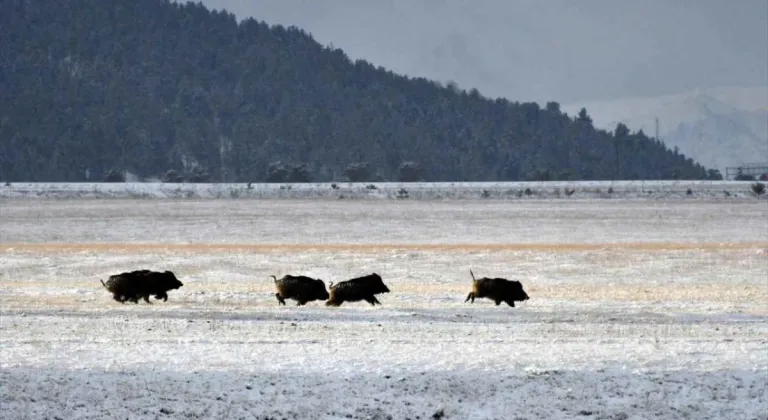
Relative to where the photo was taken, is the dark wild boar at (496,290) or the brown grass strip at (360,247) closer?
the dark wild boar at (496,290)

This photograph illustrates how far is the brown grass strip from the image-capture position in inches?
1698

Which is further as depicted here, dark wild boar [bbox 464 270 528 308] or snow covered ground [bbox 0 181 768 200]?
snow covered ground [bbox 0 181 768 200]

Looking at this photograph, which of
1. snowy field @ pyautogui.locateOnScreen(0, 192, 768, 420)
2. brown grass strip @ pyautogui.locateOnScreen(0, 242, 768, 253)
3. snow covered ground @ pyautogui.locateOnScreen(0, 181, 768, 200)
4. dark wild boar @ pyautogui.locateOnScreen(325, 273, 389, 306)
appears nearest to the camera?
snowy field @ pyautogui.locateOnScreen(0, 192, 768, 420)

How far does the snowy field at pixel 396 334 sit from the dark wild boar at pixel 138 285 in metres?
0.30

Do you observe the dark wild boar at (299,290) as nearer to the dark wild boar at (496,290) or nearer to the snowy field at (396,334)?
the snowy field at (396,334)

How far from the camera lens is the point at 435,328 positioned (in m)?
21.0

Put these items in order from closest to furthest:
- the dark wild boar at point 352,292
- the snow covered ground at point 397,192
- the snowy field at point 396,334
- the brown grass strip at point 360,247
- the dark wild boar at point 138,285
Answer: the snowy field at point 396,334
the dark wild boar at point 352,292
the dark wild boar at point 138,285
the brown grass strip at point 360,247
the snow covered ground at point 397,192

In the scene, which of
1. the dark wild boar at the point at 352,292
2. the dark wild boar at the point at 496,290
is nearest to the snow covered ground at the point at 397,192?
the dark wild boar at the point at 352,292

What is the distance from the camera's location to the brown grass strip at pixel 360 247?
141ft

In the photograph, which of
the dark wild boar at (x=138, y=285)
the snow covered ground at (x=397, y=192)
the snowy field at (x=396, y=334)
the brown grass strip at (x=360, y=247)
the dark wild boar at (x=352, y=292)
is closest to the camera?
the snowy field at (x=396, y=334)

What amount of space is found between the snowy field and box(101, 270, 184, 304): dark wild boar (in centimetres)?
30

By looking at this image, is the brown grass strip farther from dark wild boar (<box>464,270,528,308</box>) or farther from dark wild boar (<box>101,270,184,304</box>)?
dark wild boar (<box>464,270,528,308</box>)

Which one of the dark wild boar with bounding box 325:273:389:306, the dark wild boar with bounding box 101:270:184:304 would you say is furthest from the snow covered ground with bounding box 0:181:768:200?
the dark wild boar with bounding box 325:273:389:306

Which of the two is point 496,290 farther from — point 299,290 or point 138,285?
point 138,285
